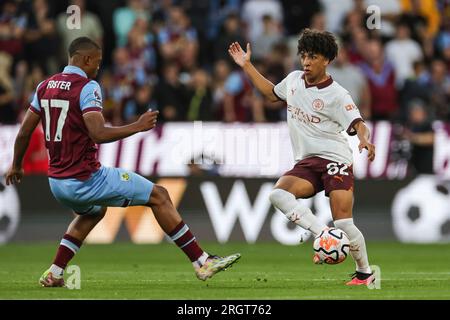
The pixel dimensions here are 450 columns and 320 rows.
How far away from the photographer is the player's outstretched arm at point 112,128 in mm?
10867

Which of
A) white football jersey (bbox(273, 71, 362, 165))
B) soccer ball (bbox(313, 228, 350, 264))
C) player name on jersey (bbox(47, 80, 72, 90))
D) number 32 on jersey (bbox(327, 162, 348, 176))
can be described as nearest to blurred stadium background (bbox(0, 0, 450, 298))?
white football jersey (bbox(273, 71, 362, 165))

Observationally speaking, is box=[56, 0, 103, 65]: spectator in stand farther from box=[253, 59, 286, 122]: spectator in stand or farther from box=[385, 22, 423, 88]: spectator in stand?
box=[385, 22, 423, 88]: spectator in stand

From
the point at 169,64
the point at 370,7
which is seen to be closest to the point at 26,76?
the point at 169,64

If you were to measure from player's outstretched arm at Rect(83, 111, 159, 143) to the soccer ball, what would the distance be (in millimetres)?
1800

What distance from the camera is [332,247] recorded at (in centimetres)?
1100

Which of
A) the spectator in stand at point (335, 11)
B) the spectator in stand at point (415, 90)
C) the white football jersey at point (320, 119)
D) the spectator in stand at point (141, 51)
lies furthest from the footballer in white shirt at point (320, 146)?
the spectator in stand at point (335, 11)

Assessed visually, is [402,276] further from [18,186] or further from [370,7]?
[370,7]

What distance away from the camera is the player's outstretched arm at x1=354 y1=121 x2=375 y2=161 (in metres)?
10.9

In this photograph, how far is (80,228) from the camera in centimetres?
1187

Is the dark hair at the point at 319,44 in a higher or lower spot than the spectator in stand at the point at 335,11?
lower

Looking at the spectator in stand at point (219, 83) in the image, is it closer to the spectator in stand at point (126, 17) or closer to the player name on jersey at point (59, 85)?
the spectator in stand at point (126, 17)

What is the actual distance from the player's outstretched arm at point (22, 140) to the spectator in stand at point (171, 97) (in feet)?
29.6
